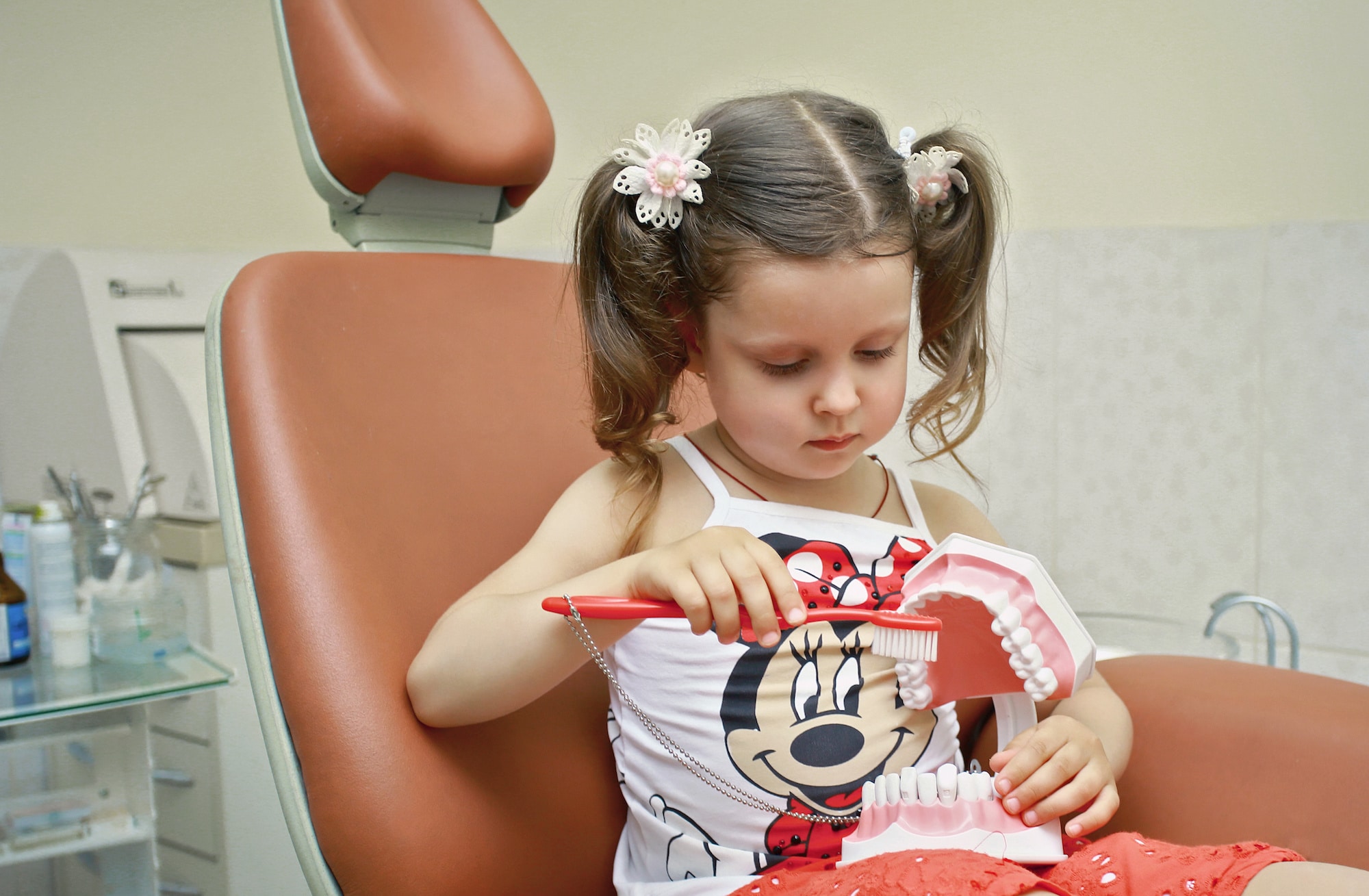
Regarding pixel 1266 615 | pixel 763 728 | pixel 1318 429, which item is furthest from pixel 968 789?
pixel 1318 429

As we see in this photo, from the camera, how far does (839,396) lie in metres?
0.59

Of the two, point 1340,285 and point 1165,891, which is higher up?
point 1340,285

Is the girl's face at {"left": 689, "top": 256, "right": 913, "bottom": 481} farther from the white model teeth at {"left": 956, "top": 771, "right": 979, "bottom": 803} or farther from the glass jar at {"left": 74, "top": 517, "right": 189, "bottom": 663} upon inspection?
the glass jar at {"left": 74, "top": 517, "right": 189, "bottom": 663}

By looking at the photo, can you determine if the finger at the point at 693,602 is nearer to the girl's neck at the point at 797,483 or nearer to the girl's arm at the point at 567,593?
the girl's arm at the point at 567,593

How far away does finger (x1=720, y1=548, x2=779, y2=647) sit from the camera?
491 mm

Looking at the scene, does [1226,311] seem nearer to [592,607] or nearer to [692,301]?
[692,301]

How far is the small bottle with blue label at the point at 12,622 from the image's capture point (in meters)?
1.04

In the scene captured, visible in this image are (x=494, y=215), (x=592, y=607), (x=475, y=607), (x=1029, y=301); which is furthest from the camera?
(x=1029, y=301)

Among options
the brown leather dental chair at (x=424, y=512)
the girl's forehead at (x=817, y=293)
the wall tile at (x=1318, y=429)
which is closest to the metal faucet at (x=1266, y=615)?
the wall tile at (x=1318, y=429)

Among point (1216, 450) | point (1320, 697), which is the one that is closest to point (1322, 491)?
point (1216, 450)

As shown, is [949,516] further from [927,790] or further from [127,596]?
[127,596]

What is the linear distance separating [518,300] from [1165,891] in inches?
23.3

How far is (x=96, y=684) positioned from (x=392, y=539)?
21.3 inches

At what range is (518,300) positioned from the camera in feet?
2.73
